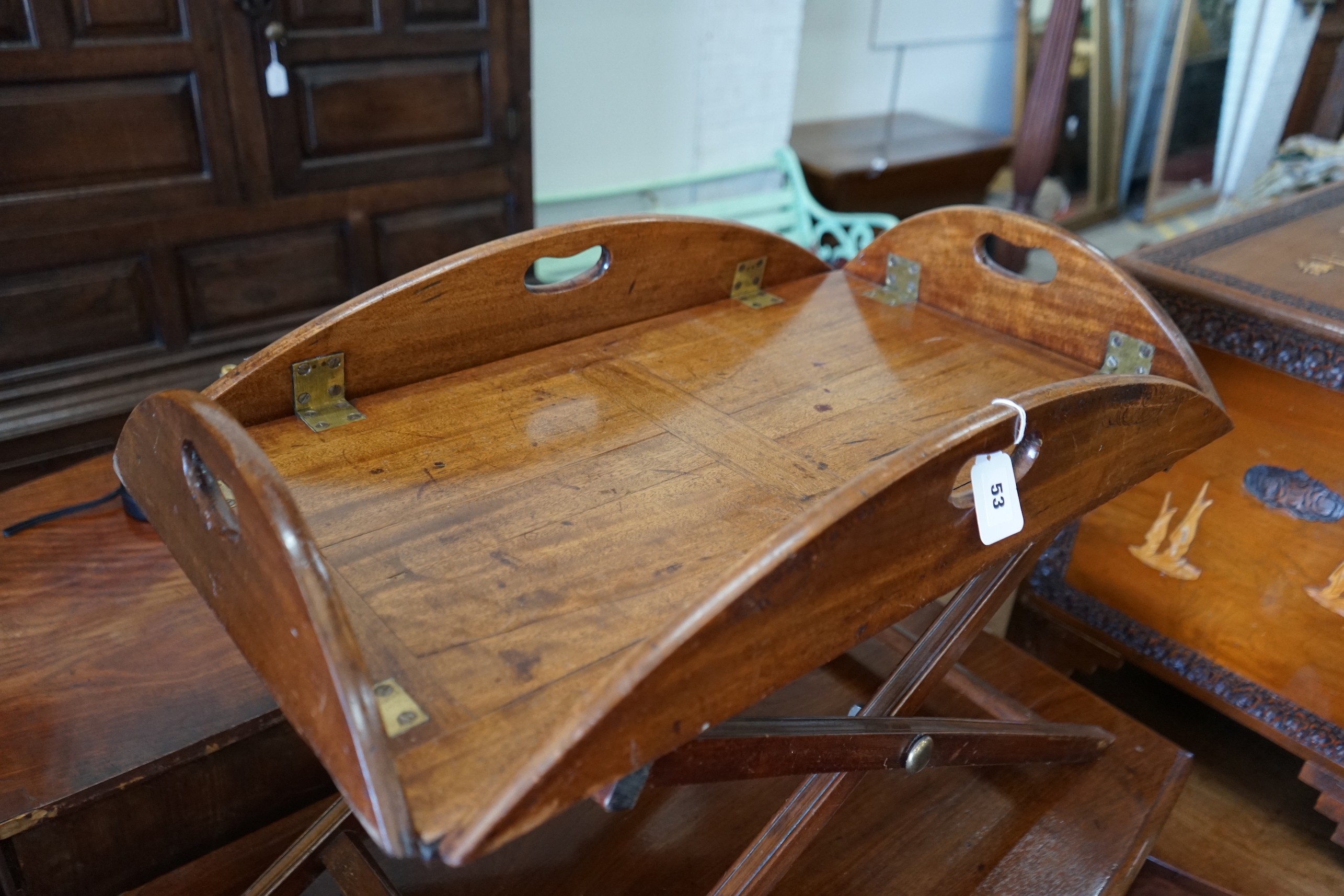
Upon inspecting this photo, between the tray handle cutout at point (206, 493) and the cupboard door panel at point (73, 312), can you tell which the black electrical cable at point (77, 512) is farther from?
the tray handle cutout at point (206, 493)

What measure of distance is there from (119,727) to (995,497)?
3.46ft

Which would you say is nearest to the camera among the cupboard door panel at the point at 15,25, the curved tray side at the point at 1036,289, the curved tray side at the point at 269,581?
the curved tray side at the point at 269,581

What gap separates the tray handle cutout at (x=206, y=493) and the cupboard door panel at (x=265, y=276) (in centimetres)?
138

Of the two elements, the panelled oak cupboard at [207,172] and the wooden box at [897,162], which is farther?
the wooden box at [897,162]

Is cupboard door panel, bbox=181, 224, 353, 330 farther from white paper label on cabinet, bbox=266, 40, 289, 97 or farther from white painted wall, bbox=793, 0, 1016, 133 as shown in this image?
white painted wall, bbox=793, 0, 1016, 133

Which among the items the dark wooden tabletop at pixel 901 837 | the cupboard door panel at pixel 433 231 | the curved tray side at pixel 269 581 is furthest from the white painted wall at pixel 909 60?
the curved tray side at pixel 269 581

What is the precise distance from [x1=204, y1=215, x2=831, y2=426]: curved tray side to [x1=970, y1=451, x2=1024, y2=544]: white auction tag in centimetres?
54

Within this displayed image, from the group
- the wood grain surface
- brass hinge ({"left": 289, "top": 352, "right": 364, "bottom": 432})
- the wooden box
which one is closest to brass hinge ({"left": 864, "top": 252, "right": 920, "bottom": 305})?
the wood grain surface

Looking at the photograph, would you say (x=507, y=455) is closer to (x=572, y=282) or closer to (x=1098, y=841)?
(x=572, y=282)

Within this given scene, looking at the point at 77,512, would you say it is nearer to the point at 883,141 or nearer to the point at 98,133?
the point at 98,133

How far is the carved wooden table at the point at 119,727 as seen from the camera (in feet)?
3.85

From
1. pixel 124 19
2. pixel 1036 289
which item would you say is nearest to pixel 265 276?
pixel 124 19

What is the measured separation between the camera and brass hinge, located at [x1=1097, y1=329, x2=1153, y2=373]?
1255 millimetres

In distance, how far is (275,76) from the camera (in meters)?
1.96
